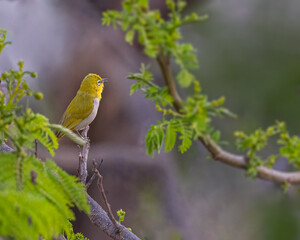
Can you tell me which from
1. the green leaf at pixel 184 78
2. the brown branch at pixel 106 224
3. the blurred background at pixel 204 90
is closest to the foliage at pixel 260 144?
the green leaf at pixel 184 78

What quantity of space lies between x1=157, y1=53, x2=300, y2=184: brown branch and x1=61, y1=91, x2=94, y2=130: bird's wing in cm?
35

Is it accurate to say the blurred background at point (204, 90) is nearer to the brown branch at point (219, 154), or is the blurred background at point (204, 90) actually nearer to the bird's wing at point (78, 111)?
the bird's wing at point (78, 111)

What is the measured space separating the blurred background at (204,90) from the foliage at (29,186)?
123 cm

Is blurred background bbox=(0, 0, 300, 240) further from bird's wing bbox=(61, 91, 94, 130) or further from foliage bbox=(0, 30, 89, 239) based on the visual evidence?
foliage bbox=(0, 30, 89, 239)

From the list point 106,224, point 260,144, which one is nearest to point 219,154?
point 260,144

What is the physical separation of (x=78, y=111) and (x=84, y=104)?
29 millimetres

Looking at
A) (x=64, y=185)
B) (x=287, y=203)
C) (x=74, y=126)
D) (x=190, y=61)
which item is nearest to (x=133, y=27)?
(x=190, y=61)

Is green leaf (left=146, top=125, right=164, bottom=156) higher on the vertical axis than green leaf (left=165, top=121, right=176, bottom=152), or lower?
lower

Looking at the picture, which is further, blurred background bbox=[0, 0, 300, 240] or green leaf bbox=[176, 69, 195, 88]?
blurred background bbox=[0, 0, 300, 240]

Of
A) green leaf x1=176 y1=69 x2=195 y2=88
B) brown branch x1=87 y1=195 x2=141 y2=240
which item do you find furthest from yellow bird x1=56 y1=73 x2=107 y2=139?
green leaf x1=176 y1=69 x2=195 y2=88

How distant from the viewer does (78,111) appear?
717 mm

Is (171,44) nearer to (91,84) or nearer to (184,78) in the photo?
(184,78)

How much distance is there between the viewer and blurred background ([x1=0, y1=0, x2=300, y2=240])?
1.67m

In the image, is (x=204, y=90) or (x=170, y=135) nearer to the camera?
(x=170, y=135)
